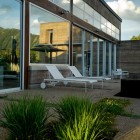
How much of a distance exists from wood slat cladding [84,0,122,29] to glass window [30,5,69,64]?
4.57 metres

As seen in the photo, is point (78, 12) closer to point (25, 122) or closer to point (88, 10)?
point (88, 10)

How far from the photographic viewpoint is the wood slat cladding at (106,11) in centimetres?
1855

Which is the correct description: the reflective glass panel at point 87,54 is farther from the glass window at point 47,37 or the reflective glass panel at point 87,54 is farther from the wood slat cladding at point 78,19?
the glass window at point 47,37

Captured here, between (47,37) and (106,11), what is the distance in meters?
11.3

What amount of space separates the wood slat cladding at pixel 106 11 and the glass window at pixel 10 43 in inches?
327

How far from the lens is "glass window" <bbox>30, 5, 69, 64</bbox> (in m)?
10.8

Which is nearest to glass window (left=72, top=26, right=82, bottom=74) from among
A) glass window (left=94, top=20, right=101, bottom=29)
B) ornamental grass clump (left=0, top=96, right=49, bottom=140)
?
glass window (left=94, top=20, right=101, bottom=29)

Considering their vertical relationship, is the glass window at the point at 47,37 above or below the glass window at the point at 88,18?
below

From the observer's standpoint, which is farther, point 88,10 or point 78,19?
point 88,10

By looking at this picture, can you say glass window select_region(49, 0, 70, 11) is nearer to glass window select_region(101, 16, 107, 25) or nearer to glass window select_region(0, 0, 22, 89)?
glass window select_region(0, 0, 22, 89)

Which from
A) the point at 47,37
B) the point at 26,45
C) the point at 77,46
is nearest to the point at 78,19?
the point at 77,46

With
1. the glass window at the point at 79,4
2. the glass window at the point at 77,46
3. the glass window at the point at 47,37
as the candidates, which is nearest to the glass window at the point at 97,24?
the glass window at the point at 79,4

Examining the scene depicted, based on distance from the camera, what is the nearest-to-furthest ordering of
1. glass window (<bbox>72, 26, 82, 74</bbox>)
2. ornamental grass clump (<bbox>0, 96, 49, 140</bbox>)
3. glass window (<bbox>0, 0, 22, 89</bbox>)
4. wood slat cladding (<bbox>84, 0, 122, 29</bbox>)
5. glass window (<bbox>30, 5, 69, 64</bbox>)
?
ornamental grass clump (<bbox>0, 96, 49, 140</bbox>) → glass window (<bbox>0, 0, 22, 89</bbox>) → glass window (<bbox>30, 5, 69, 64</bbox>) → glass window (<bbox>72, 26, 82, 74</bbox>) → wood slat cladding (<bbox>84, 0, 122, 29</bbox>)

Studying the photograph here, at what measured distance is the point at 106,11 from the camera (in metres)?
22.1
